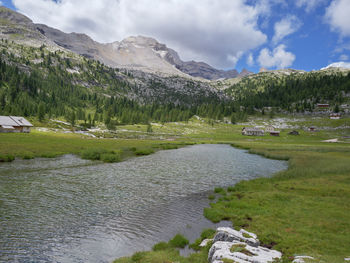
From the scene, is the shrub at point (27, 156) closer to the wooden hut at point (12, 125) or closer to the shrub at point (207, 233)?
the shrub at point (207, 233)

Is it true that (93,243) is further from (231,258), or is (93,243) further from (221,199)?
(221,199)

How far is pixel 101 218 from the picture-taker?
20594 millimetres

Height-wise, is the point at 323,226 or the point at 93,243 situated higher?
the point at 323,226

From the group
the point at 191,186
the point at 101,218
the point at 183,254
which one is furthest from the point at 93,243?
the point at 191,186

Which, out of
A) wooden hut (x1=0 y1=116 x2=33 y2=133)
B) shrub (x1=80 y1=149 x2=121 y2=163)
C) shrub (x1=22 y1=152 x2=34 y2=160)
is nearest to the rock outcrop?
shrub (x1=80 y1=149 x2=121 y2=163)

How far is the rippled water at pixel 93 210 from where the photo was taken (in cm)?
1541

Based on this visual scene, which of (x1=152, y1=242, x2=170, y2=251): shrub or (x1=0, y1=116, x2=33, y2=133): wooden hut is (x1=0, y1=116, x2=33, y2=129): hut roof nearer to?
(x1=0, y1=116, x2=33, y2=133): wooden hut

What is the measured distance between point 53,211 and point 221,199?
19549 millimetres

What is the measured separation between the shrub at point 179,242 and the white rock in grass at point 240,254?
3554 mm

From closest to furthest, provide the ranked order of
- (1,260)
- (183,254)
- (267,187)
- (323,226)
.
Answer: (1,260)
(183,254)
(323,226)
(267,187)

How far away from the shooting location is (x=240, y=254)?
1180 cm

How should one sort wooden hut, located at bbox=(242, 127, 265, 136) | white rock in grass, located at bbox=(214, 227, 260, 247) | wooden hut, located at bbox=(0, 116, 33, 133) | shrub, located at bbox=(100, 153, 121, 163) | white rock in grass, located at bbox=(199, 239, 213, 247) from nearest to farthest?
white rock in grass, located at bbox=(214, 227, 260, 247)
white rock in grass, located at bbox=(199, 239, 213, 247)
shrub, located at bbox=(100, 153, 121, 163)
wooden hut, located at bbox=(0, 116, 33, 133)
wooden hut, located at bbox=(242, 127, 265, 136)

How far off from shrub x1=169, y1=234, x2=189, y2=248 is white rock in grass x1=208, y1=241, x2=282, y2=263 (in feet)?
11.7

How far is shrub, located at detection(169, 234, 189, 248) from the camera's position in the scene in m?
16.1
